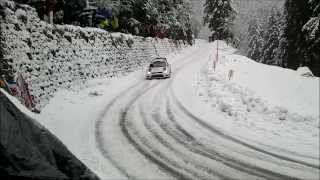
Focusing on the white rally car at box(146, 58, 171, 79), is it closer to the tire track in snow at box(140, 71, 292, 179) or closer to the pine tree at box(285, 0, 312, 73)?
the tire track in snow at box(140, 71, 292, 179)

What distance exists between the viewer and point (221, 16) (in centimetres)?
5697

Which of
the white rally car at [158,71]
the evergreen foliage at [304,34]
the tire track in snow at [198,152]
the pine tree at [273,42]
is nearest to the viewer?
the tire track in snow at [198,152]

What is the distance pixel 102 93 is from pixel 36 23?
485cm

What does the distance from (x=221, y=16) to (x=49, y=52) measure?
152 ft

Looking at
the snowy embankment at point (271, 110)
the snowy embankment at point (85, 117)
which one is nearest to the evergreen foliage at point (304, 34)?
the snowy embankment at point (271, 110)

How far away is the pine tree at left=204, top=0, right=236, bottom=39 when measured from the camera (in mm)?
56125

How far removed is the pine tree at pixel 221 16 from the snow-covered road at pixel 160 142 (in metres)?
43.4

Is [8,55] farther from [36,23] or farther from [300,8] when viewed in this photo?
[300,8]

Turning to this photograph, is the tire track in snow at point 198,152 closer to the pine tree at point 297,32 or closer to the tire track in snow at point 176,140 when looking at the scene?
the tire track in snow at point 176,140

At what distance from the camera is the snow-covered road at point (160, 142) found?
24.0ft

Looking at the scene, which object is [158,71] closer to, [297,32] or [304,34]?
[304,34]

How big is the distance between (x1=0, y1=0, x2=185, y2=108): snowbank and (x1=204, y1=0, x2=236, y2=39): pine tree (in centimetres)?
3628

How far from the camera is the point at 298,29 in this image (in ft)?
99.4

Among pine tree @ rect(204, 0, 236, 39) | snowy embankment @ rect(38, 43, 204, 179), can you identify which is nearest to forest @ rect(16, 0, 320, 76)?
pine tree @ rect(204, 0, 236, 39)
